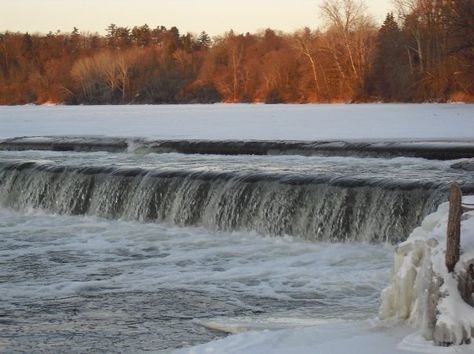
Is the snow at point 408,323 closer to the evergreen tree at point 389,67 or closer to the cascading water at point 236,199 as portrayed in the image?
the cascading water at point 236,199

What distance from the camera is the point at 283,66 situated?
2488 inches

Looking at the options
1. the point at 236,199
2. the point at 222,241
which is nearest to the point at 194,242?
the point at 222,241

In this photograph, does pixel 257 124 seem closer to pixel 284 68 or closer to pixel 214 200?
pixel 214 200

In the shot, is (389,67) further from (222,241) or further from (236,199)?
(222,241)

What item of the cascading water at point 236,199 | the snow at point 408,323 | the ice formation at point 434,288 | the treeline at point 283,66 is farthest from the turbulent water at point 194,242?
the treeline at point 283,66

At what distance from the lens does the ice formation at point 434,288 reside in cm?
491

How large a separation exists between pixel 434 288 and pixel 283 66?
193 ft

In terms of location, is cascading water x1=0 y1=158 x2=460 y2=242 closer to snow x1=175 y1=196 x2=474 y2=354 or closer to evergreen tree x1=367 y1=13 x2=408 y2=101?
snow x1=175 y1=196 x2=474 y2=354

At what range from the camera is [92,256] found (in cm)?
1031

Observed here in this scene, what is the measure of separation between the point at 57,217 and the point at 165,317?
7.07 metres

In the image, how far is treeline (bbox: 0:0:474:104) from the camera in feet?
A: 149

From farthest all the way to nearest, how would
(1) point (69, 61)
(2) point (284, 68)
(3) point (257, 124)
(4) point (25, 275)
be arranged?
(1) point (69, 61) → (2) point (284, 68) → (3) point (257, 124) → (4) point (25, 275)

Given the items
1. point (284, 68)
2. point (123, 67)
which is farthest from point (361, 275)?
point (123, 67)

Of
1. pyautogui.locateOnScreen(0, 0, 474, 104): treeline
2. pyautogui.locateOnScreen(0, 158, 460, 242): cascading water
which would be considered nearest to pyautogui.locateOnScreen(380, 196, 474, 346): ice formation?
pyautogui.locateOnScreen(0, 158, 460, 242): cascading water
